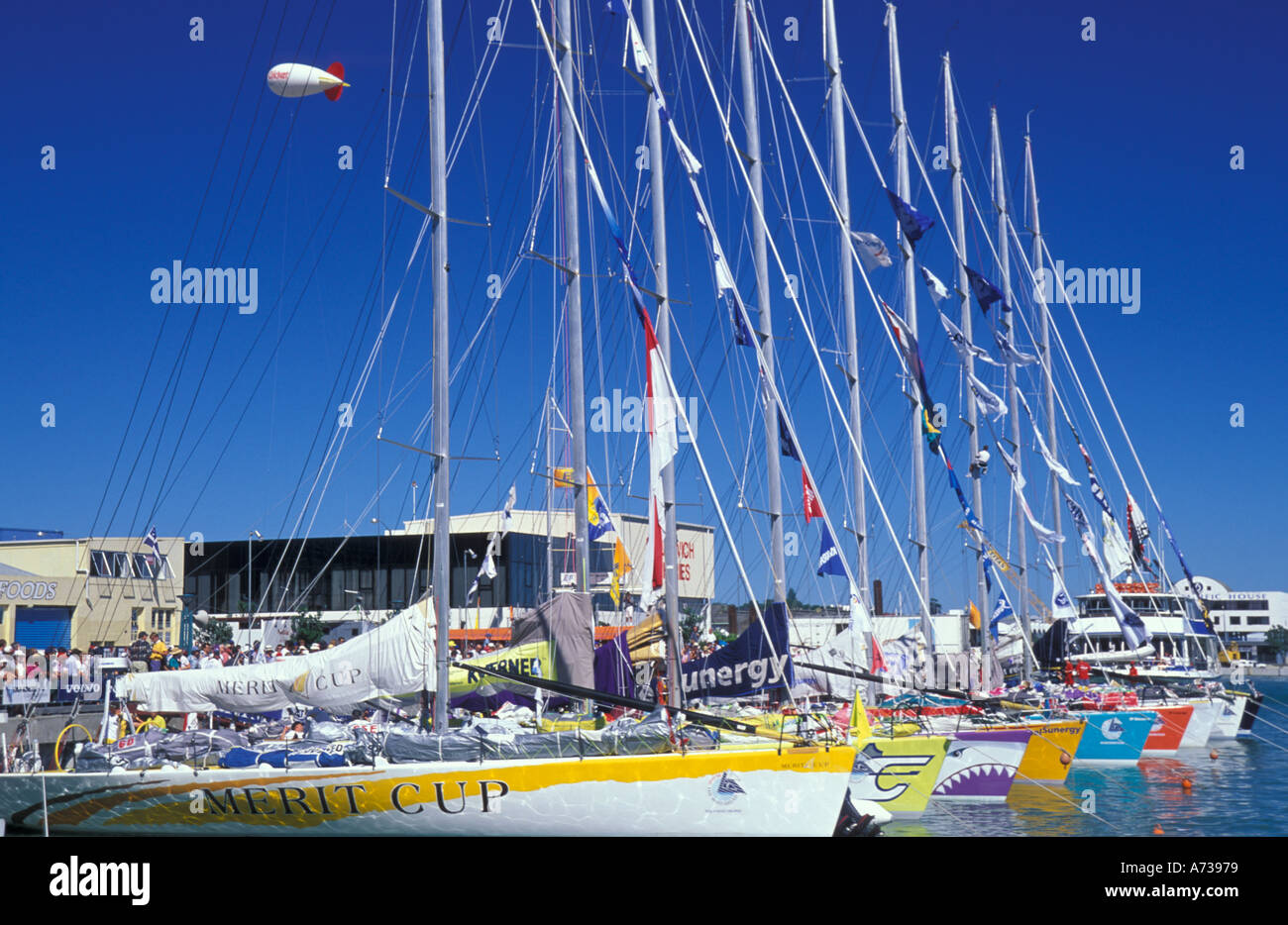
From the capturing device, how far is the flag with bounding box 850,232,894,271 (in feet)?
101

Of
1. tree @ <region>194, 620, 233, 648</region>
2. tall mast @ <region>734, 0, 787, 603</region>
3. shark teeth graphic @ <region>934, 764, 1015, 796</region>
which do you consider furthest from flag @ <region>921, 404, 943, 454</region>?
tree @ <region>194, 620, 233, 648</region>

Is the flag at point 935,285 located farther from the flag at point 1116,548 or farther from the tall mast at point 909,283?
the flag at point 1116,548

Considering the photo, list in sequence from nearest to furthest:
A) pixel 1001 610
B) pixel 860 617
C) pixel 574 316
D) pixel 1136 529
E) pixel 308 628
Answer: pixel 860 617, pixel 574 316, pixel 1001 610, pixel 1136 529, pixel 308 628

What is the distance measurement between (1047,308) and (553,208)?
1191 inches

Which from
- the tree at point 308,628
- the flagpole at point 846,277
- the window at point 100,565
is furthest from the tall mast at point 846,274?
the tree at point 308,628

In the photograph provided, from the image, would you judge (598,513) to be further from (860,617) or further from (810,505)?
(860,617)

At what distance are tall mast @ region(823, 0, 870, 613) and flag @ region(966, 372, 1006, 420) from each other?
11.7 feet

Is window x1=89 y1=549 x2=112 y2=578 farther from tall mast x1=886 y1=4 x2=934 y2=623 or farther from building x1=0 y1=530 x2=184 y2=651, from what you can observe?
tall mast x1=886 y1=4 x2=934 y2=623

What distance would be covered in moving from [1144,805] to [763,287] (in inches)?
594

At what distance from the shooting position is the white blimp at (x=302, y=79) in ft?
68.0

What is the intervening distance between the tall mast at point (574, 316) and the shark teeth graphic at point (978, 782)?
Result: 1026 cm

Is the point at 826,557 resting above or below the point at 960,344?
below

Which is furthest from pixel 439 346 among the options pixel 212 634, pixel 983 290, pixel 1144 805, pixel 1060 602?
pixel 212 634

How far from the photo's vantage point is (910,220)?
29.8 m
